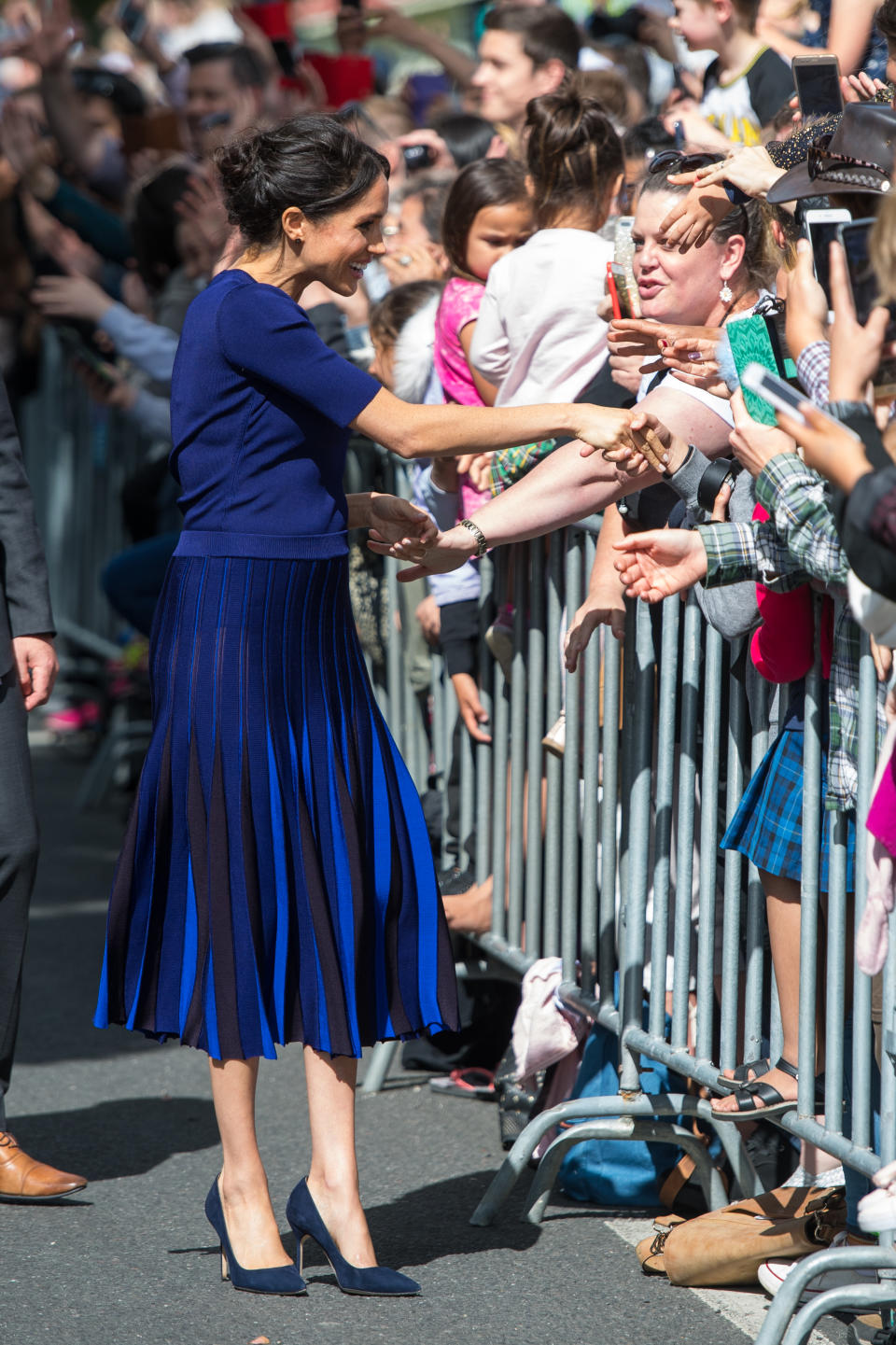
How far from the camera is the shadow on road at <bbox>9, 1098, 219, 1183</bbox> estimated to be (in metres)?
4.15

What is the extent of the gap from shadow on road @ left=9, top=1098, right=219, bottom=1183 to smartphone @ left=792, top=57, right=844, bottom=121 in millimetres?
2753

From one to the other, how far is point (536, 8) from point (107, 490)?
13.3 feet

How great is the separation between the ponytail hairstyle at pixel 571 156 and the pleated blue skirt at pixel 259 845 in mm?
1534

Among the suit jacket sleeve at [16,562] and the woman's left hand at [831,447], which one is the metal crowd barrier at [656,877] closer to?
the woman's left hand at [831,447]

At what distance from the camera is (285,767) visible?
10.8 feet

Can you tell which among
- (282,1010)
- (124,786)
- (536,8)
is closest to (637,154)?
(536,8)

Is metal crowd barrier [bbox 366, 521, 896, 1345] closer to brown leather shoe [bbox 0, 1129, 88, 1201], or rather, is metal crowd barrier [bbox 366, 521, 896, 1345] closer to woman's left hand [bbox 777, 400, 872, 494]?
woman's left hand [bbox 777, 400, 872, 494]

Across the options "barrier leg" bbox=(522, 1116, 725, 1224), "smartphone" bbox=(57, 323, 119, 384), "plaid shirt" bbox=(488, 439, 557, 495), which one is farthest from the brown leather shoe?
"smartphone" bbox=(57, 323, 119, 384)

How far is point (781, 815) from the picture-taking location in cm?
307

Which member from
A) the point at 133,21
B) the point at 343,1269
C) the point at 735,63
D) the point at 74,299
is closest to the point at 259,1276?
the point at 343,1269

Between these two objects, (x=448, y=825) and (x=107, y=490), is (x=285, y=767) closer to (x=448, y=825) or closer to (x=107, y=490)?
(x=448, y=825)

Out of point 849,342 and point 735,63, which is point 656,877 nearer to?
point 849,342

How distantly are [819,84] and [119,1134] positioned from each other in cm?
293

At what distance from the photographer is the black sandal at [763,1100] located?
121 inches
